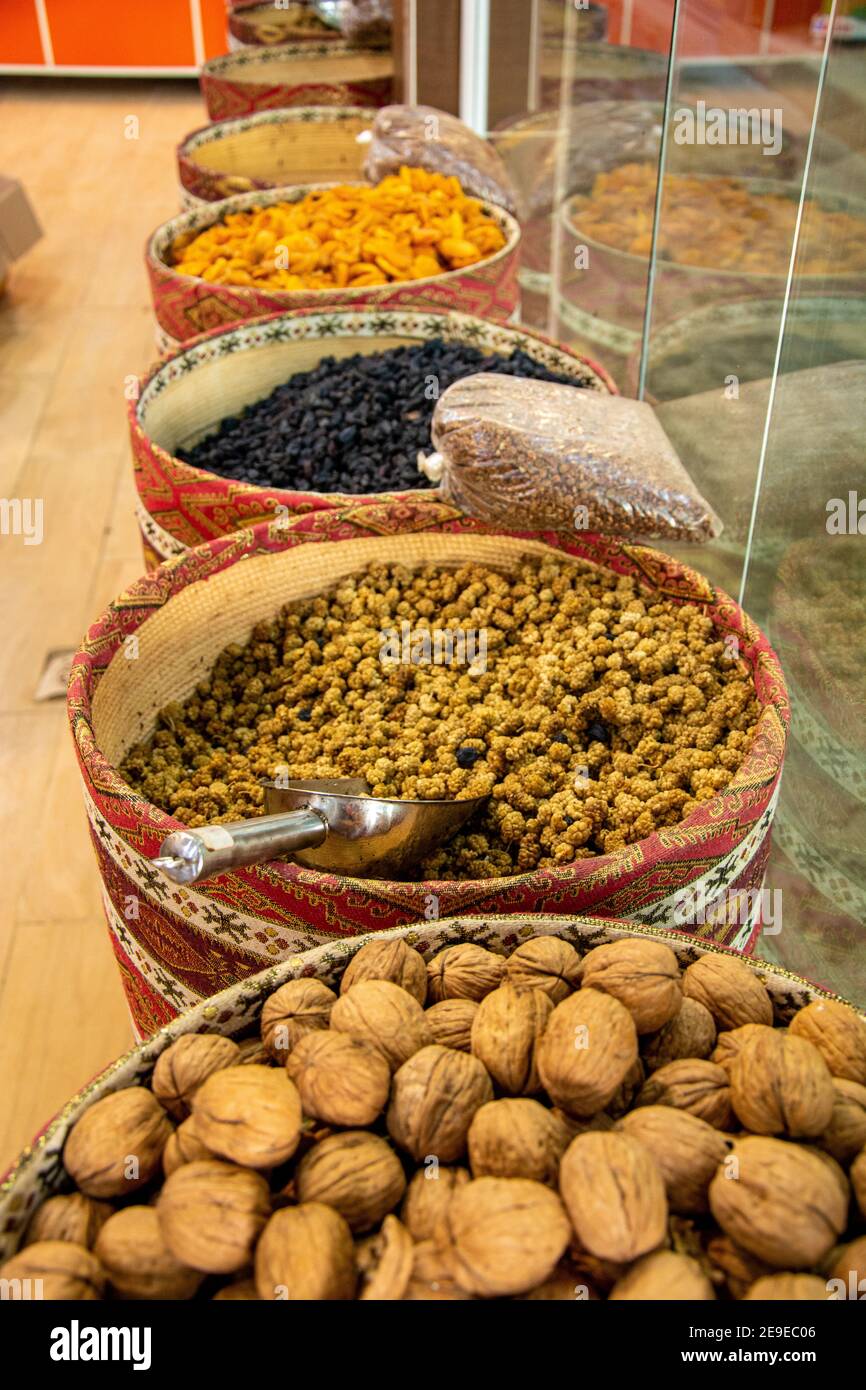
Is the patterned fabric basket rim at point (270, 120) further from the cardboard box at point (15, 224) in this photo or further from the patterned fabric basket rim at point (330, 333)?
the cardboard box at point (15, 224)

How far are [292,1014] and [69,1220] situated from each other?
17 cm

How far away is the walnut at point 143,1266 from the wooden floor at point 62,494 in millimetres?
1037

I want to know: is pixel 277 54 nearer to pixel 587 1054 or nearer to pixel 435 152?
pixel 435 152

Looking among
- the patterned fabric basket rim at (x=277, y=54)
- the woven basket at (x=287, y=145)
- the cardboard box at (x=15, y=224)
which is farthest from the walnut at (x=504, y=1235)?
the cardboard box at (x=15, y=224)

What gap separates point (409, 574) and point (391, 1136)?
0.81 metres

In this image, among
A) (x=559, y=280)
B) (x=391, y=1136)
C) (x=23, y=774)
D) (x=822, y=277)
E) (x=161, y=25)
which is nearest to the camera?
(x=391, y=1136)

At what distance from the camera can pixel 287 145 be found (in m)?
2.98

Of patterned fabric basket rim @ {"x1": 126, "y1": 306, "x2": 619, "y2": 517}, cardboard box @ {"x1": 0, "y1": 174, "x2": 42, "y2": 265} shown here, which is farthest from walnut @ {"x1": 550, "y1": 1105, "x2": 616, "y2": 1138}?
cardboard box @ {"x1": 0, "y1": 174, "x2": 42, "y2": 265}

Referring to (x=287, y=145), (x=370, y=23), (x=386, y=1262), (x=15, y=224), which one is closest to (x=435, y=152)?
(x=287, y=145)

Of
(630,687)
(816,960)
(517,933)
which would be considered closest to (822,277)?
(630,687)

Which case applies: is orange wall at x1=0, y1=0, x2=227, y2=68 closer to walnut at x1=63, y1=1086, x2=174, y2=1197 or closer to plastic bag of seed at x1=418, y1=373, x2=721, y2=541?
plastic bag of seed at x1=418, y1=373, x2=721, y2=541

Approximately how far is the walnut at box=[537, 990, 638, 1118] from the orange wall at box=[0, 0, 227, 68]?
7007 mm

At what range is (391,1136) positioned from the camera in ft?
2.32
